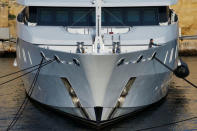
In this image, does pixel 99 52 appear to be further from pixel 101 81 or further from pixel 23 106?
pixel 23 106

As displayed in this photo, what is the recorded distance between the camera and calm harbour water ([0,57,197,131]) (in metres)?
30.3

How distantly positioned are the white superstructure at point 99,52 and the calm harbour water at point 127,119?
0.63m

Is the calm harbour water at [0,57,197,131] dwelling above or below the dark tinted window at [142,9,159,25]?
below

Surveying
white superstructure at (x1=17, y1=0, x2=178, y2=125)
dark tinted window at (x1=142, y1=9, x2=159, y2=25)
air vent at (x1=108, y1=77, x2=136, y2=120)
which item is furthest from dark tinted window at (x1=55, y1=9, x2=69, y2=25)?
air vent at (x1=108, y1=77, x2=136, y2=120)

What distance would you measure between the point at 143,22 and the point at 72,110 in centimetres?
504

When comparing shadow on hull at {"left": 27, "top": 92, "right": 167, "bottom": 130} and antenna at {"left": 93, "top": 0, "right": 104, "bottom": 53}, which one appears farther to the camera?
shadow on hull at {"left": 27, "top": 92, "right": 167, "bottom": 130}

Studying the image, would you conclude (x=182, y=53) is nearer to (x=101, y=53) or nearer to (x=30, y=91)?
(x=30, y=91)

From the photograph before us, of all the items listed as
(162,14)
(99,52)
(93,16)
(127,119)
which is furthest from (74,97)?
(162,14)

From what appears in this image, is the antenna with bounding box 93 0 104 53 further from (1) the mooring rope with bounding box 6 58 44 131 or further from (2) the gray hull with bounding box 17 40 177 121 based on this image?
(1) the mooring rope with bounding box 6 58 44 131

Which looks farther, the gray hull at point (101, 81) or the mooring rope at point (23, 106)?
the mooring rope at point (23, 106)

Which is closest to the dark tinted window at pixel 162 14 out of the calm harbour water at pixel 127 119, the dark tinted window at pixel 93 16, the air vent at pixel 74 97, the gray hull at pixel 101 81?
the dark tinted window at pixel 93 16

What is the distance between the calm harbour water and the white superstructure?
63 centimetres

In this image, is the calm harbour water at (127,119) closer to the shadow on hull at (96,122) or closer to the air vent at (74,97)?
the shadow on hull at (96,122)

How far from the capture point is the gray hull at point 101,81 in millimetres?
27906
